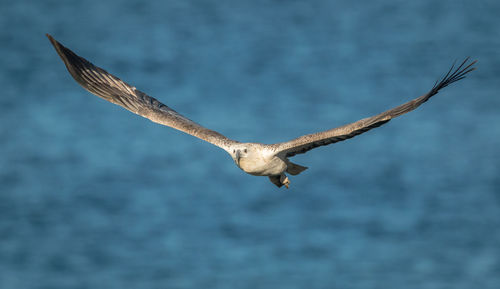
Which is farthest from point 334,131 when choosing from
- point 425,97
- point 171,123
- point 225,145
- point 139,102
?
point 139,102

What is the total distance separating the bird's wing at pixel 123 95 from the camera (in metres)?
15.7

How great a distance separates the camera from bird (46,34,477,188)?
12.8 m

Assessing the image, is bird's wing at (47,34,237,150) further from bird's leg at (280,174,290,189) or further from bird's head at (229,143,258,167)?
bird's leg at (280,174,290,189)

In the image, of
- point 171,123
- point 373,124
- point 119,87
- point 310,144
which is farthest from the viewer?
point 119,87

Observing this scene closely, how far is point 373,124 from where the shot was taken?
12.6 meters

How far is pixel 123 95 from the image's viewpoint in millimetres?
16984

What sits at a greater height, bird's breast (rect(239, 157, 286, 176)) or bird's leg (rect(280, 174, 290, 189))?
bird's leg (rect(280, 174, 290, 189))

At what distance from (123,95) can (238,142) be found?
332cm

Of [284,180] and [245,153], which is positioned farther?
[284,180]

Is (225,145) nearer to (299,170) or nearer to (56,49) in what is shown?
(299,170)

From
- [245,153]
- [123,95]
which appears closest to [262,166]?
[245,153]

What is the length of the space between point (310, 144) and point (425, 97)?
2.14 m

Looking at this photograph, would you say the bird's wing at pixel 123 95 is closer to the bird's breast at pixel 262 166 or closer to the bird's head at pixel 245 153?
the bird's head at pixel 245 153

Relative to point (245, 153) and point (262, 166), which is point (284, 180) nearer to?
point (262, 166)
